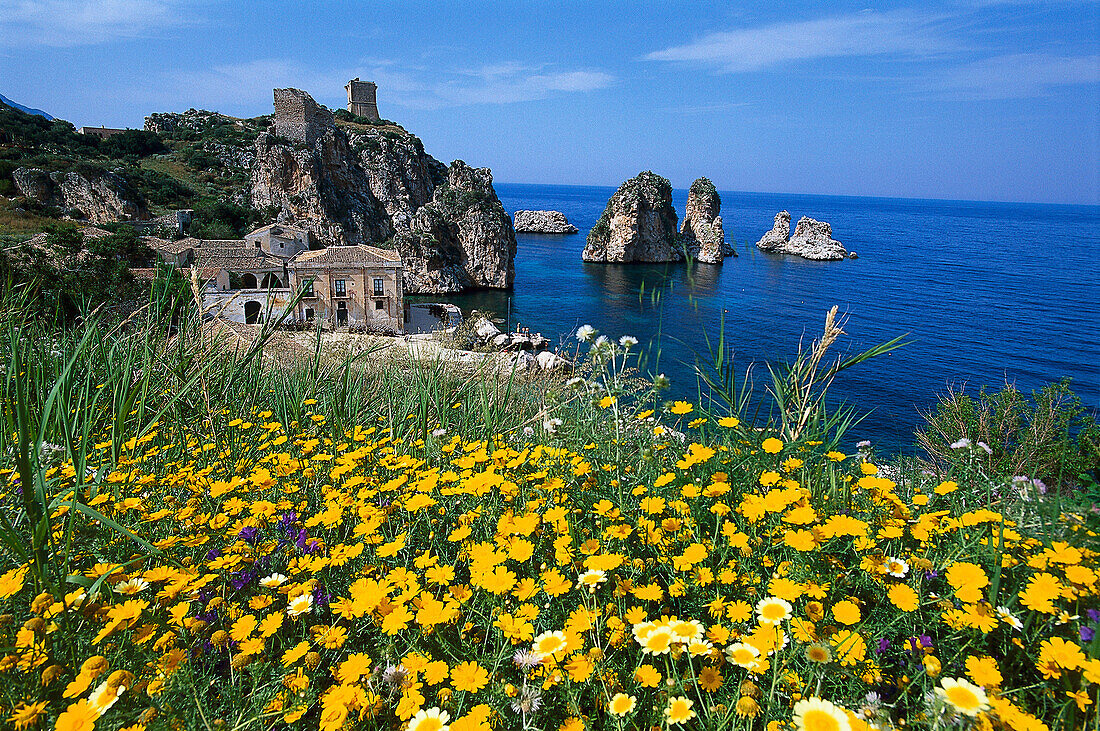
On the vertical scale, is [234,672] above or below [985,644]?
below

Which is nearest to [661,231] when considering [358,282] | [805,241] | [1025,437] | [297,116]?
[805,241]

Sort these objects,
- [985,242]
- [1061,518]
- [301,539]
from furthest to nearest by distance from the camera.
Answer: [985,242], [301,539], [1061,518]

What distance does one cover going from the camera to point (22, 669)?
132 centimetres

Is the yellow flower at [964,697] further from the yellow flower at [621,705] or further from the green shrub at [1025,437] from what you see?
the green shrub at [1025,437]

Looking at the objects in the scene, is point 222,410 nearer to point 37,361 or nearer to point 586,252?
point 37,361

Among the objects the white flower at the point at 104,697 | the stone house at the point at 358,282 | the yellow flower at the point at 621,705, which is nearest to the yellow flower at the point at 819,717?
the yellow flower at the point at 621,705

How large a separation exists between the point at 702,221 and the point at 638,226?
12.2 metres

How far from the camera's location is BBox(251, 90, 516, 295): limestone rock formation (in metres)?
45.2

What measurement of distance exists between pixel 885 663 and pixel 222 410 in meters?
3.46

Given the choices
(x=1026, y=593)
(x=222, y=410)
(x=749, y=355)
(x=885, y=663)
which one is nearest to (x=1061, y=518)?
(x=1026, y=593)

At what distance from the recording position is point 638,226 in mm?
70938

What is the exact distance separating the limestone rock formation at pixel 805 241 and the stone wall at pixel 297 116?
61962 millimetres

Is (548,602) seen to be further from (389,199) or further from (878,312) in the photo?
(389,199)

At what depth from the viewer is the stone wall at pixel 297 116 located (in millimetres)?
49406
